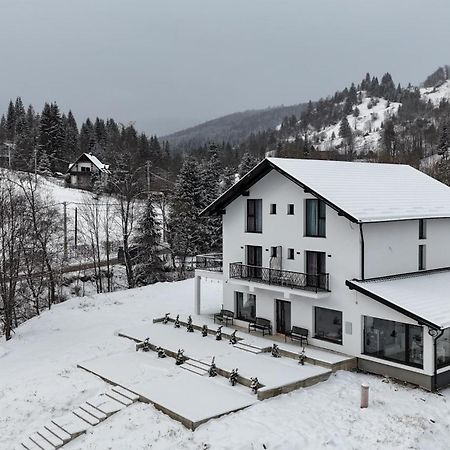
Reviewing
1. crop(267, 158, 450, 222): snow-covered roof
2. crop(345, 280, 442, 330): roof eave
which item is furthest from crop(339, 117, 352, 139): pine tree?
crop(345, 280, 442, 330): roof eave

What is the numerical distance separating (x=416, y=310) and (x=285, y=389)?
4796 millimetres

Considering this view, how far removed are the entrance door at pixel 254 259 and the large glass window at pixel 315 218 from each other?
289 centimetres

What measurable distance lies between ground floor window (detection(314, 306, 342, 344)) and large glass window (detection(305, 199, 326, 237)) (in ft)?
9.56

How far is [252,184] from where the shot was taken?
72.0ft

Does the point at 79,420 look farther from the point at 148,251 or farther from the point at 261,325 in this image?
the point at 148,251

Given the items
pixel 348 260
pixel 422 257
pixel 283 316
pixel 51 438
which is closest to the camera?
pixel 51 438

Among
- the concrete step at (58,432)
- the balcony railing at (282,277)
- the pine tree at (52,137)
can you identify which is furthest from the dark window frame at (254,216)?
the pine tree at (52,137)

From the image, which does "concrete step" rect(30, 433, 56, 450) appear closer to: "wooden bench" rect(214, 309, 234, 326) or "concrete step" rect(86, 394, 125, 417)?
"concrete step" rect(86, 394, 125, 417)

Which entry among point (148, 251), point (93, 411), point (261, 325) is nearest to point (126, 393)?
point (93, 411)

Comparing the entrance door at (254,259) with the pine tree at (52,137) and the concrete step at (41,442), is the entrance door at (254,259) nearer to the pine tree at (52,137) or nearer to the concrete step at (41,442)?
the concrete step at (41,442)

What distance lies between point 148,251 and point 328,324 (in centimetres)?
2273

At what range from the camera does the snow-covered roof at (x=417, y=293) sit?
15516 mm

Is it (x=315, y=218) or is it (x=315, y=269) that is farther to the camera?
(x=315, y=218)

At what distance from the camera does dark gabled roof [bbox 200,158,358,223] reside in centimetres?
1803
